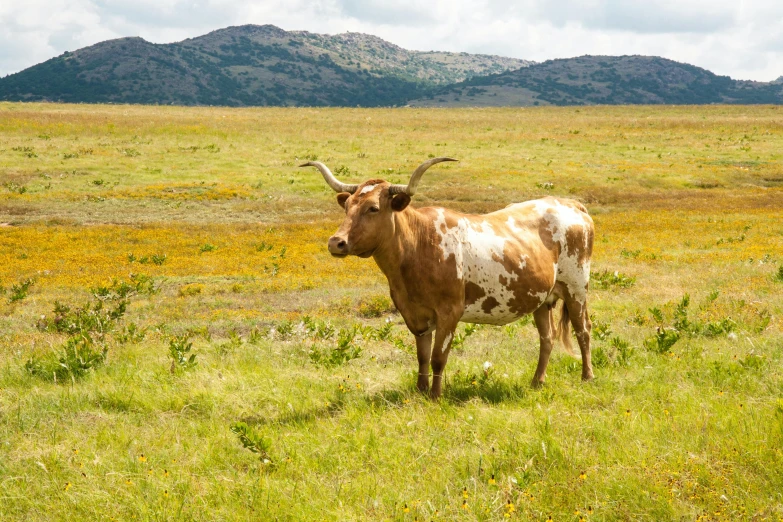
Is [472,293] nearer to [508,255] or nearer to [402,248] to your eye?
[508,255]

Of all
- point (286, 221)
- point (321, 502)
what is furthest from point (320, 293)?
point (286, 221)

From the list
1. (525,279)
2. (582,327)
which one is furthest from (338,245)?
(582,327)

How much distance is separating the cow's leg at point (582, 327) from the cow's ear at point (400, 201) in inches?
121

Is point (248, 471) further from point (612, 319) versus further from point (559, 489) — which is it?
point (612, 319)

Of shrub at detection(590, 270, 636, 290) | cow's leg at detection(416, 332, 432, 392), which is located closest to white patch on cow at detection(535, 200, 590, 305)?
cow's leg at detection(416, 332, 432, 392)

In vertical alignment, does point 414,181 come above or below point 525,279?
above

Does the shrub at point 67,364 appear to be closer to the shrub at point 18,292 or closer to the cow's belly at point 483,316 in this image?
the cow's belly at point 483,316

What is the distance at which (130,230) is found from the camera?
2495 centimetres

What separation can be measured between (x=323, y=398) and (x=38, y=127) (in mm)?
57434

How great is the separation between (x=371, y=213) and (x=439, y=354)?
1759 mm

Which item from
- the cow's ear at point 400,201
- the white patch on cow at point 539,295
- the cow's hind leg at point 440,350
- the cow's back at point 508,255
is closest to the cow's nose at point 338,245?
the cow's ear at point 400,201

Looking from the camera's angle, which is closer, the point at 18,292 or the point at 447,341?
the point at 447,341

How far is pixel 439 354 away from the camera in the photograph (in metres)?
6.72

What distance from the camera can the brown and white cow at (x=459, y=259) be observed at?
6.53 meters
